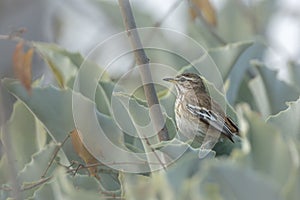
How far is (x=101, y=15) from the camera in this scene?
5.41 meters

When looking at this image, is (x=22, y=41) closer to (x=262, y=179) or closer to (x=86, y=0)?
(x=262, y=179)

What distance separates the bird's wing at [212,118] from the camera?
2.77 meters

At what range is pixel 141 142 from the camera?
8.01 feet

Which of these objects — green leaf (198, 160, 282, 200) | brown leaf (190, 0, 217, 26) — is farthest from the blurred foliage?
brown leaf (190, 0, 217, 26)

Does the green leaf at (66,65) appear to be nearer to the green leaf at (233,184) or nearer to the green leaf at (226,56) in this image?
the green leaf at (226,56)

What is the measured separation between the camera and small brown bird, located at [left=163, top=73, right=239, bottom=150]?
2791mm

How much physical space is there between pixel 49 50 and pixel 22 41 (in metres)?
0.51

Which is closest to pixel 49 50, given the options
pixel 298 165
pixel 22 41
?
pixel 22 41

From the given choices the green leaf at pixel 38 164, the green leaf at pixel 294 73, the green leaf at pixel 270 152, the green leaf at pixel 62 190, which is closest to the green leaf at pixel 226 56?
the green leaf at pixel 294 73

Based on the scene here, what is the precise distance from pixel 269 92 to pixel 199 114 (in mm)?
685

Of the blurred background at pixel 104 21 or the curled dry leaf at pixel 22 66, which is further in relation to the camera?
the blurred background at pixel 104 21

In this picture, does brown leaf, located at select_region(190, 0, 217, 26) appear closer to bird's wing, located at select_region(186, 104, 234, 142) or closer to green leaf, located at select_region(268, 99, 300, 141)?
bird's wing, located at select_region(186, 104, 234, 142)

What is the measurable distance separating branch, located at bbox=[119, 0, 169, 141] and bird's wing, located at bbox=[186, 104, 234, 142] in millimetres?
434

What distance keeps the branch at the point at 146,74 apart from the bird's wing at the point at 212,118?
1.42ft
